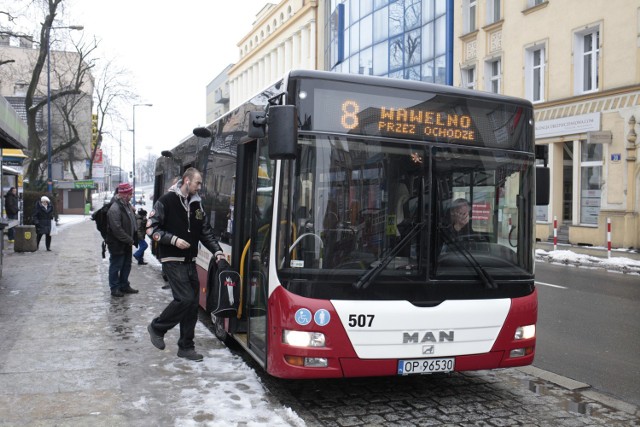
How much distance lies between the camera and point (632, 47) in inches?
784

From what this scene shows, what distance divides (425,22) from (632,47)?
1259 centimetres

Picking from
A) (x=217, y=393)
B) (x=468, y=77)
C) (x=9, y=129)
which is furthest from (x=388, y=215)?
(x=468, y=77)

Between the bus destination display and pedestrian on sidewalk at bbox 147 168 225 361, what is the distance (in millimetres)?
1891

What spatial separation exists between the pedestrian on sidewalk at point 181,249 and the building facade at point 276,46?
140ft

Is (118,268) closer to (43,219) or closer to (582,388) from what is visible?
(582,388)

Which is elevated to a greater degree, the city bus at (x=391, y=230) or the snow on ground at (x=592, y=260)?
the city bus at (x=391, y=230)

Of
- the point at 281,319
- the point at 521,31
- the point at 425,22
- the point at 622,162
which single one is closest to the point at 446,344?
the point at 281,319

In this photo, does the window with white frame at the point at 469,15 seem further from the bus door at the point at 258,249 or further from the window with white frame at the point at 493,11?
the bus door at the point at 258,249

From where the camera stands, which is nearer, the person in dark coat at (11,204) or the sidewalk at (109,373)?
the sidewalk at (109,373)

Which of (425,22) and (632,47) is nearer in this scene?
(632,47)

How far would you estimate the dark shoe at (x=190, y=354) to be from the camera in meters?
6.24

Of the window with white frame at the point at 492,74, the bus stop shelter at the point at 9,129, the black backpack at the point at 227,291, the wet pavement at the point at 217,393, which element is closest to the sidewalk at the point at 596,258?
the window with white frame at the point at 492,74

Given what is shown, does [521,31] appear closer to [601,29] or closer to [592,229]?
[601,29]

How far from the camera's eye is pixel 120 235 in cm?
987
